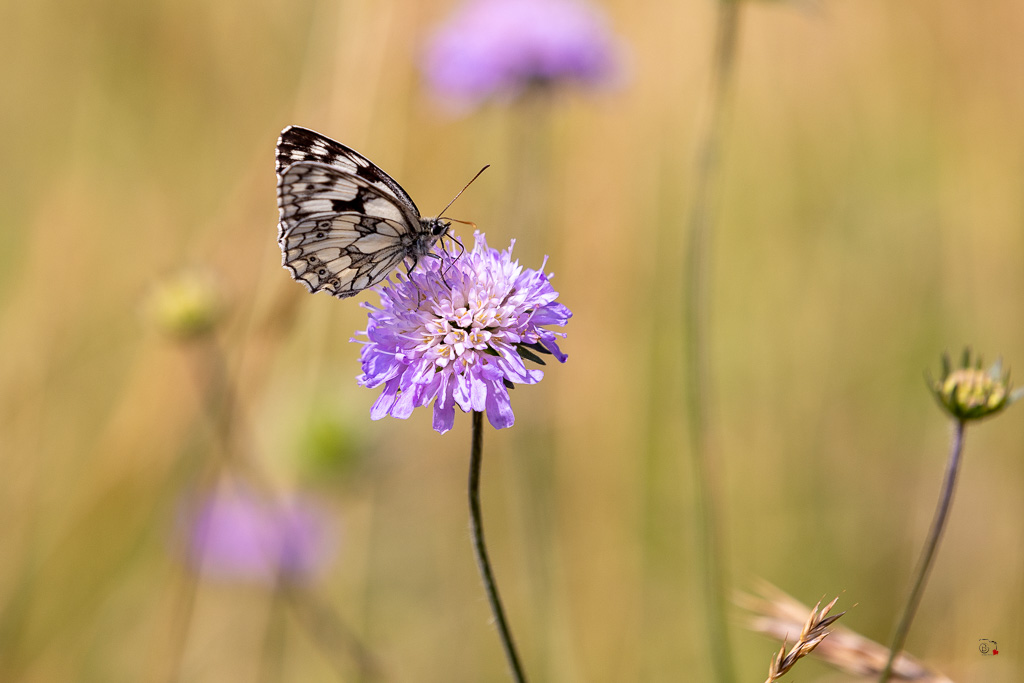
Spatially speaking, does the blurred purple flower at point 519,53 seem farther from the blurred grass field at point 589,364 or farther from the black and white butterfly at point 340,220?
the black and white butterfly at point 340,220

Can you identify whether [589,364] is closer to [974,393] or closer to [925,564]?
[974,393]

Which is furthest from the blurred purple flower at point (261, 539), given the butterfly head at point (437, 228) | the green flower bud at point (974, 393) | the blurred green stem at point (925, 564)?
the green flower bud at point (974, 393)

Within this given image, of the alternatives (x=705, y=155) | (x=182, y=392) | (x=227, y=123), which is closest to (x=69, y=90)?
(x=227, y=123)

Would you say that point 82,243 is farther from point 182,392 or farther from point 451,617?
point 451,617

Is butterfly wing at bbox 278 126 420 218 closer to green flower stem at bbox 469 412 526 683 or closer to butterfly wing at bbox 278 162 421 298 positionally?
butterfly wing at bbox 278 162 421 298

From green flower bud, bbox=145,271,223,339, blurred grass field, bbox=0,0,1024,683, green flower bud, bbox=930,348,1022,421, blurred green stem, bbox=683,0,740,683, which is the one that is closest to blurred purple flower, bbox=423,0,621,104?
blurred grass field, bbox=0,0,1024,683

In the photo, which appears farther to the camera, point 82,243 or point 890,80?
point 890,80

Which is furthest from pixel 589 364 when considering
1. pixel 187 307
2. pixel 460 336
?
pixel 460 336
